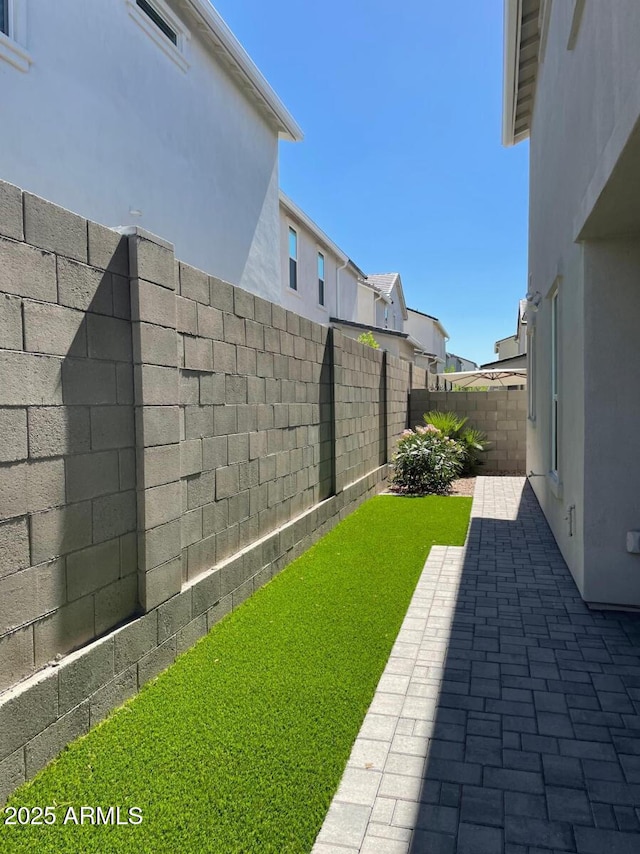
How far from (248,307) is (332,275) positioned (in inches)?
598

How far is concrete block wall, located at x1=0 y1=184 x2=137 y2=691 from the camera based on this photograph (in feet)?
8.69

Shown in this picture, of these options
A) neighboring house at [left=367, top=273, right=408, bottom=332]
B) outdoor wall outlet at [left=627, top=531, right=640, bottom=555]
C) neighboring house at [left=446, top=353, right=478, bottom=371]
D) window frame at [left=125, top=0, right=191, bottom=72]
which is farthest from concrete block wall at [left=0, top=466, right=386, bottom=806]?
neighboring house at [left=446, top=353, right=478, bottom=371]

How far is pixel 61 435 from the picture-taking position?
2.97 meters

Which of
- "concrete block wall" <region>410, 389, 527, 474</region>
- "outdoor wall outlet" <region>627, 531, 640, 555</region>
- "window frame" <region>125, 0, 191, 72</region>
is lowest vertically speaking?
"outdoor wall outlet" <region>627, 531, 640, 555</region>

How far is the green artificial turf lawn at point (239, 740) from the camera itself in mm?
2352

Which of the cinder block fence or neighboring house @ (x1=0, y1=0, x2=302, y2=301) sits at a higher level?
neighboring house @ (x1=0, y1=0, x2=302, y2=301)

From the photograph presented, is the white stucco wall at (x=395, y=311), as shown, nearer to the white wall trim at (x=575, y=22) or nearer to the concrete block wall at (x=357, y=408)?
the concrete block wall at (x=357, y=408)

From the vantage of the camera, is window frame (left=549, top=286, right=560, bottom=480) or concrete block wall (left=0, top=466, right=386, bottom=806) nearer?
concrete block wall (left=0, top=466, right=386, bottom=806)

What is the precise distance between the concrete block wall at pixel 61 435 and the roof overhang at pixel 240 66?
8.45 meters

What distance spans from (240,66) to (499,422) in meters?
9.32

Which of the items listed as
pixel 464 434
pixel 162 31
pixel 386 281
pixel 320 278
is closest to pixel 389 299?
pixel 386 281

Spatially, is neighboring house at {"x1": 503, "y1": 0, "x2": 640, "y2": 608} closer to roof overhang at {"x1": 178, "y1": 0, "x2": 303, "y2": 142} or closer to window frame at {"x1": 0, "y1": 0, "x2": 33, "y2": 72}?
roof overhang at {"x1": 178, "y1": 0, "x2": 303, "y2": 142}

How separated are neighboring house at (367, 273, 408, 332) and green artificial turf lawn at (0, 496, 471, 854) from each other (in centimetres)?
2310

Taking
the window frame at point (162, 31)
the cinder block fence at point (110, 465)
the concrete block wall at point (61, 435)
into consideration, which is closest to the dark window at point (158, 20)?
the window frame at point (162, 31)
